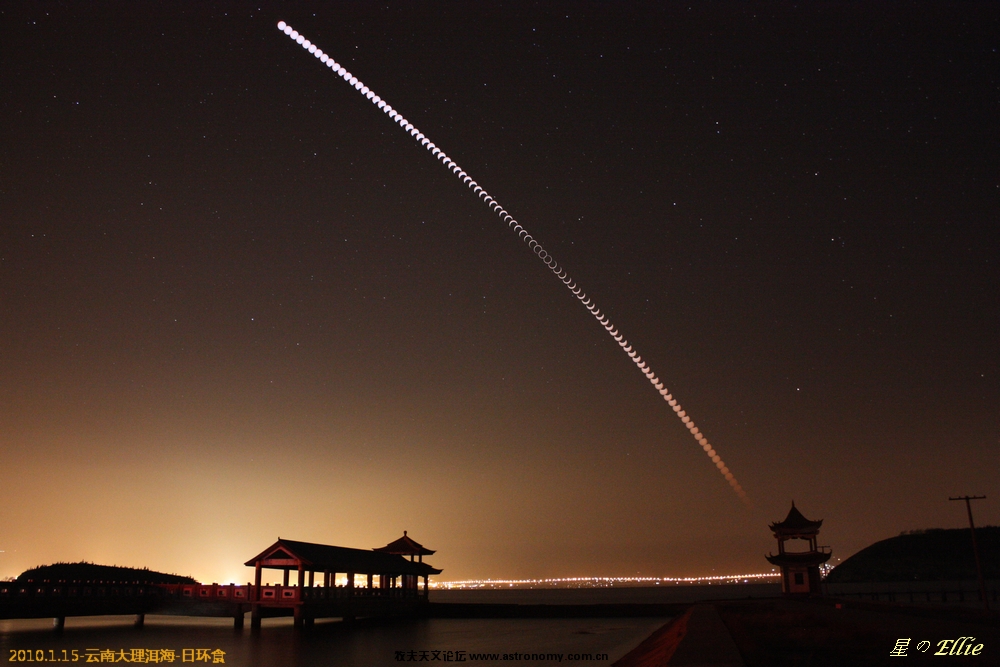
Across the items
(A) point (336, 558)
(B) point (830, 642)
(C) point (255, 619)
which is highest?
(A) point (336, 558)

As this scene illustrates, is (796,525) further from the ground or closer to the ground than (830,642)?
further from the ground

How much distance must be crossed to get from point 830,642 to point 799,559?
37992 millimetres

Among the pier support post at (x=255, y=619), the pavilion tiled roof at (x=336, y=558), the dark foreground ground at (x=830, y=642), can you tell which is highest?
the pavilion tiled roof at (x=336, y=558)

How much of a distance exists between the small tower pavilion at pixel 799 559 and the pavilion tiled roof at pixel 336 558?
2700 centimetres

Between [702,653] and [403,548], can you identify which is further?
[403,548]

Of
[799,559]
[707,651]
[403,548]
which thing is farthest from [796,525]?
[707,651]

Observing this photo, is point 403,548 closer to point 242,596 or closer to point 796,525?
point 242,596

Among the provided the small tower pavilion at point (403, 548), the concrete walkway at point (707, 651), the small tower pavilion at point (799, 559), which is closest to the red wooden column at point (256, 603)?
the small tower pavilion at point (403, 548)

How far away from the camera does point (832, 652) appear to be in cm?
1850

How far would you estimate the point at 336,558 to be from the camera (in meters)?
44.1

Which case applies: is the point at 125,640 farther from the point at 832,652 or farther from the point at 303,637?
the point at 832,652

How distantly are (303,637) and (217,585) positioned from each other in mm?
7600

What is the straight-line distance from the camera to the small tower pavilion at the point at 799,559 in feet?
182

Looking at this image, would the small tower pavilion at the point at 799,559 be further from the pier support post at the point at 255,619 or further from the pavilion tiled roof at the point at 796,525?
the pier support post at the point at 255,619
